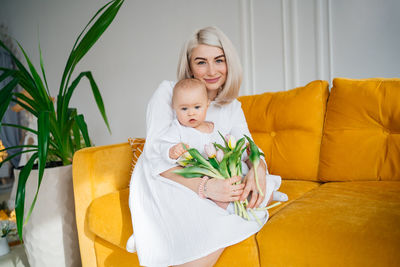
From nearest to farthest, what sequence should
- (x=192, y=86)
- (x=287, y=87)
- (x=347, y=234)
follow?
(x=347, y=234)
(x=192, y=86)
(x=287, y=87)

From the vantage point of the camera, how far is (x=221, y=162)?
3.63 feet

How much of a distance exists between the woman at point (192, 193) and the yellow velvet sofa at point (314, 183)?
0.11m

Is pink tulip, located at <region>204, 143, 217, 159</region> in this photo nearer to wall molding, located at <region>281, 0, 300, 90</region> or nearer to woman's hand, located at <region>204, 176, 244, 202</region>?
woman's hand, located at <region>204, 176, 244, 202</region>

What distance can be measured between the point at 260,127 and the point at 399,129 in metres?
0.72

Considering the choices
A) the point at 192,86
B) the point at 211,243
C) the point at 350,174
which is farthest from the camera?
the point at 350,174

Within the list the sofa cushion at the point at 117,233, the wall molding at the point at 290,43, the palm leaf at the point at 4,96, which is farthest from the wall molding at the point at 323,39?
the palm leaf at the point at 4,96

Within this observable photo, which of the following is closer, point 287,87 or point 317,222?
point 317,222

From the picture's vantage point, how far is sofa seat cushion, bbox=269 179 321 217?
1.32 metres

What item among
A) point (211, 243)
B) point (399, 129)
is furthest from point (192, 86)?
point (399, 129)

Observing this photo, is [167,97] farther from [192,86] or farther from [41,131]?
[41,131]

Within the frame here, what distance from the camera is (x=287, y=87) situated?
2.29m

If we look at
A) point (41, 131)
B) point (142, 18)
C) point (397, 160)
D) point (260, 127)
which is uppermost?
point (142, 18)

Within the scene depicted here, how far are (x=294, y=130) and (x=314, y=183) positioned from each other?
1.05 feet

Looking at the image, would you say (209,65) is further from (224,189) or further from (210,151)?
(224,189)
